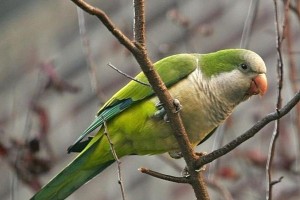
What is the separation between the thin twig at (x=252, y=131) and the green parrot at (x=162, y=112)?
67 centimetres

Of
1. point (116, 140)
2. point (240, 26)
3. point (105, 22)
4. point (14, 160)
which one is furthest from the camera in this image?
point (240, 26)

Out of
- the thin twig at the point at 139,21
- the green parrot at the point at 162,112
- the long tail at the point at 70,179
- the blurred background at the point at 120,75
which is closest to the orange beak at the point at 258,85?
the green parrot at the point at 162,112

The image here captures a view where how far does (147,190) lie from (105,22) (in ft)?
12.6

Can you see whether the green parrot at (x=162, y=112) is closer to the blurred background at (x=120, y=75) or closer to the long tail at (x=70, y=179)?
the long tail at (x=70, y=179)

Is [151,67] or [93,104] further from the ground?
[93,104]

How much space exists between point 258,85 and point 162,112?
1.61 ft

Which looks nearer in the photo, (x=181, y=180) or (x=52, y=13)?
(x=181, y=180)

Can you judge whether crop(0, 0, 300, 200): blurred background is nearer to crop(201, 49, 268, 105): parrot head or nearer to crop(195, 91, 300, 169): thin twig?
crop(201, 49, 268, 105): parrot head

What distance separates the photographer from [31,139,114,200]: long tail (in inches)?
183

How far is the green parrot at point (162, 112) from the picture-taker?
15.3ft

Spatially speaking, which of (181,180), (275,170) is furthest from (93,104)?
(181,180)

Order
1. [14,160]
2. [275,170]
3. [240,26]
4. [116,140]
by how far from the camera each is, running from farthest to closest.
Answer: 1. [240,26]
2. [275,170]
3. [14,160]
4. [116,140]

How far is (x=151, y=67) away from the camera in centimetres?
382

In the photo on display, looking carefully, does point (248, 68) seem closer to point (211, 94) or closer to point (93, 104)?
point (211, 94)
